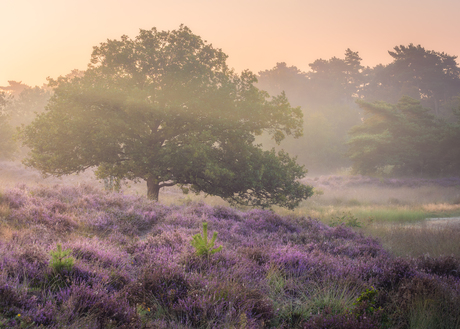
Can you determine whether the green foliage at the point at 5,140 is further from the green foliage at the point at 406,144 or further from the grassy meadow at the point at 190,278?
the green foliage at the point at 406,144

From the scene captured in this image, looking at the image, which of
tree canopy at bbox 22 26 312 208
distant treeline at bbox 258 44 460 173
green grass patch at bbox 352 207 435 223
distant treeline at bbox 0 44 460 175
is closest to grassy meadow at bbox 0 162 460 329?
tree canopy at bbox 22 26 312 208

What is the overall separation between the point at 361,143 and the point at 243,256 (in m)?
36.2

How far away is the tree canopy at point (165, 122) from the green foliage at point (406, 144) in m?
27.0

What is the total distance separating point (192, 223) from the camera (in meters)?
7.77

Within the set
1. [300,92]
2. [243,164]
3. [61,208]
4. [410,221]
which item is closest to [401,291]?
[61,208]

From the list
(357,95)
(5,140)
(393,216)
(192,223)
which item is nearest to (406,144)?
(393,216)

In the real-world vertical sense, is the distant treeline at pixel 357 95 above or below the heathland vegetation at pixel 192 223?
above

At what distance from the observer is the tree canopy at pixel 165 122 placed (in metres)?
11.4

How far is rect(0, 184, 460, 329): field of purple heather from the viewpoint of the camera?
9.74ft

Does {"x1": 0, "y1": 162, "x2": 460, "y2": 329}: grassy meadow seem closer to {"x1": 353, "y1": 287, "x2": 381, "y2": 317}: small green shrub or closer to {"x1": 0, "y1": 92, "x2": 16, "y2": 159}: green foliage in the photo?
{"x1": 353, "y1": 287, "x2": 381, "y2": 317}: small green shrub

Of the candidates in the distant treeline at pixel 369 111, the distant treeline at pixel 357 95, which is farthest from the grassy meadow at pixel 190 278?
the distant treeline at pixel 357 95

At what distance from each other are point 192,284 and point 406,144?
129ft

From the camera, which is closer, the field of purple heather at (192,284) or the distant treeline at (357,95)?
the field of purple heather at (192,284)

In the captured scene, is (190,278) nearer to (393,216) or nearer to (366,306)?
(366,306)
